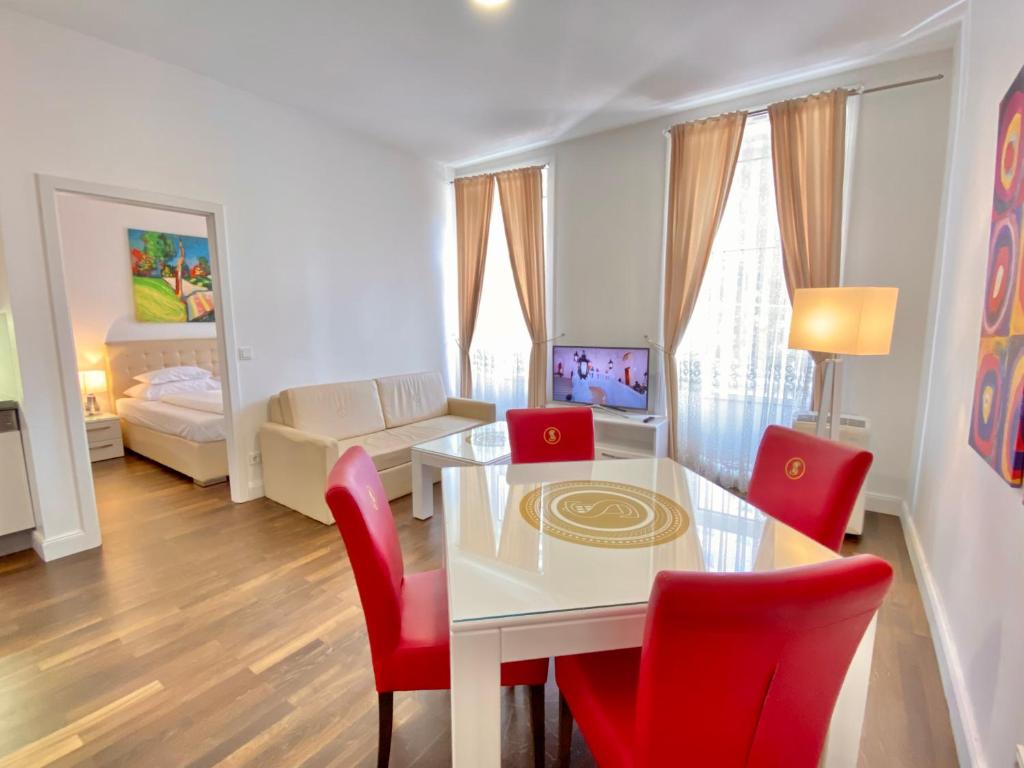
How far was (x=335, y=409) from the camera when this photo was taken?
12.3 feet

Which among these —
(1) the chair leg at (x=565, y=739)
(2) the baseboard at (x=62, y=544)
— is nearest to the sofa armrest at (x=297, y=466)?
(2) the baseboard at (x=62, y=544)

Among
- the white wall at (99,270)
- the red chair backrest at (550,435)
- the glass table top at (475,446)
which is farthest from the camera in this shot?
the white wall at (99,270)

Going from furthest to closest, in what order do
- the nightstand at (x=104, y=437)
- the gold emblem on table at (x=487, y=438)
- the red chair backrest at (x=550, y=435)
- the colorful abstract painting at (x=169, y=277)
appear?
the colorful abstract painting at (x=169, y=277), the nightstand at (x=104, y=437), the gold emblem on table at (x=487, y=438), the red chair backrest at (x=550, y=435)

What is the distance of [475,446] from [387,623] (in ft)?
6.43

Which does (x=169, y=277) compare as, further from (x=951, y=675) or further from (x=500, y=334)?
(x=951, y=675)

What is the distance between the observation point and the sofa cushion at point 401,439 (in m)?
3.41

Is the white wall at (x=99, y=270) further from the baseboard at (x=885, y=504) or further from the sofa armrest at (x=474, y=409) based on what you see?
the baseboard at (x=885, y=504)

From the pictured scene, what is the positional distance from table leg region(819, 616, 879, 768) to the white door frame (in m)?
3.60

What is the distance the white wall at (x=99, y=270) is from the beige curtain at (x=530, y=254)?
374 centimetres

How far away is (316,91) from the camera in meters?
3.25

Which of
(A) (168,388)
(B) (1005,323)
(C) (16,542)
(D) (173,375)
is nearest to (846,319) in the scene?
(B) (1005,323)

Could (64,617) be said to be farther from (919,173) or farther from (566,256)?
(919,173)

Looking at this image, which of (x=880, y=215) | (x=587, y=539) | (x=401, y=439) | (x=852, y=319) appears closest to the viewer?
(x=587, y=539)

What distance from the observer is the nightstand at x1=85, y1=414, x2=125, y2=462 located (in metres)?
4.41
